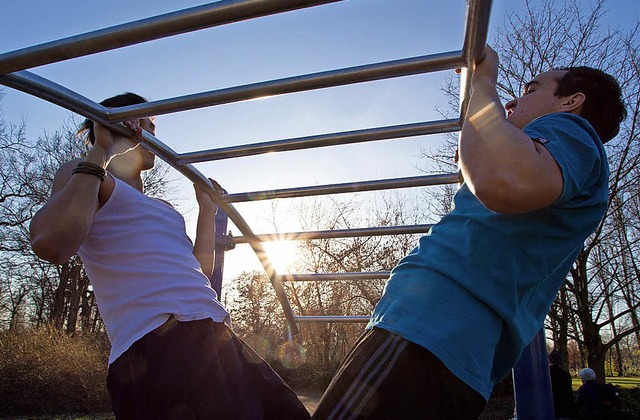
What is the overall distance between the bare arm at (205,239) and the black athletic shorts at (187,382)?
591mm

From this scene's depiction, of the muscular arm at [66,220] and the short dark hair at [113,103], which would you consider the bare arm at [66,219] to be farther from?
the short dark hair at [113,103]

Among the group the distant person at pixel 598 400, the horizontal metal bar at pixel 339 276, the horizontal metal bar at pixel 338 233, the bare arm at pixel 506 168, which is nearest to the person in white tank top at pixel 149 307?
the bare arm at pixel 506 168

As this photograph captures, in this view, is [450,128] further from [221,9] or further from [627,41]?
[627,41]

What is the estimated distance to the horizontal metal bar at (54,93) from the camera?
1224 mm

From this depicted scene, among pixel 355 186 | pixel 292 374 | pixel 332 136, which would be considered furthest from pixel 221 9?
pixel 292 374

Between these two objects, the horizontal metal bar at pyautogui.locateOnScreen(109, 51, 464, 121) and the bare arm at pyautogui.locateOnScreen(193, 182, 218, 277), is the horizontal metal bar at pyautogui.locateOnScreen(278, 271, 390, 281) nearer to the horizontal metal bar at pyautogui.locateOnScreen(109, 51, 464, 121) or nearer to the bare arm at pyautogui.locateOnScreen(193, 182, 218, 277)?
the bare arm at pyautogui.locateOnScreen(193, 182, 218, 277)

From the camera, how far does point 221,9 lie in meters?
1.00

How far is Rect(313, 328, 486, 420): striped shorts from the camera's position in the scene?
2.86 feet

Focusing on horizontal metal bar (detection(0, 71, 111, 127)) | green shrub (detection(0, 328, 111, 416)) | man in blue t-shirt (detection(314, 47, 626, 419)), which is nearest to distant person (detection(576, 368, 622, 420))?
man in blue t-shirt (detection(314, 47, 626, 419))

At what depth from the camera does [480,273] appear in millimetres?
934

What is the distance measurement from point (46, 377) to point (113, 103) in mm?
9246

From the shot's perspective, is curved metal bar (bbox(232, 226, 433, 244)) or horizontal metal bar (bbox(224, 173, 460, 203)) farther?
curved metal bar (bbox(232, 226, 433, 244))

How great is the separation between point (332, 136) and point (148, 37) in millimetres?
847

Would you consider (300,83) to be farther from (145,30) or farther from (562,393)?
(562,393)
